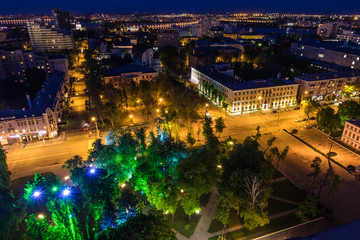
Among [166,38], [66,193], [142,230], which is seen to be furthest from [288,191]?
[166,38]

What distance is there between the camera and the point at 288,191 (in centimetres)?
3962

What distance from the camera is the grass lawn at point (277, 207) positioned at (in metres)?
35.7

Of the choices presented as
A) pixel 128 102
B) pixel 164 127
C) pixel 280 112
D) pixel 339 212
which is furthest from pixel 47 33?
pixel 339 212

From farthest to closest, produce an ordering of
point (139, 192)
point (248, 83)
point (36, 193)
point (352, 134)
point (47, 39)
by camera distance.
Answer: point (47, 39), point (248, 83), point (352, 134), point (139, 192), point (36, 193)

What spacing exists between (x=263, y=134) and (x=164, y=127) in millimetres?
25463

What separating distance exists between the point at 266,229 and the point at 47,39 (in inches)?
6901

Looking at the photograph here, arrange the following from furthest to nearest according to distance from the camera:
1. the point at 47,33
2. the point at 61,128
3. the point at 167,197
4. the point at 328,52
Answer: the point at 47,33 → the point at 328,52 → the point at 61,128 → the point at 167,197

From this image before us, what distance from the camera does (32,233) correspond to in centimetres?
2677

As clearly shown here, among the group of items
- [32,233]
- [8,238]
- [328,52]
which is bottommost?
[8,238]

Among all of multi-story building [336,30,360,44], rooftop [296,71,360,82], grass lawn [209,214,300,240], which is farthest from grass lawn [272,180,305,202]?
multi-story building [336,30,360,44]

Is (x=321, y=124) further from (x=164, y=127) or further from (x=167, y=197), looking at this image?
(x=167, y=197)

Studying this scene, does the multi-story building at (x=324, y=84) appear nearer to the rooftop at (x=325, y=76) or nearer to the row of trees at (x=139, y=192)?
the rooftop at (x=325, y=76)

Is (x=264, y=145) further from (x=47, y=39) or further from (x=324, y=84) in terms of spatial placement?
(x=47, y=39)

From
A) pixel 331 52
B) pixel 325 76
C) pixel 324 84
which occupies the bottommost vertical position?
pixel 324 84
